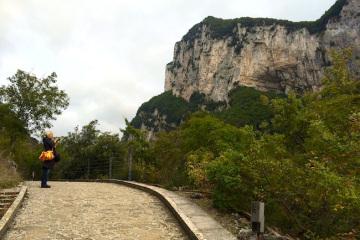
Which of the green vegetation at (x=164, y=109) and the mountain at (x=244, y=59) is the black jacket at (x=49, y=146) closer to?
the mountain at (x=244, y=59)

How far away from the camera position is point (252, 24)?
146m

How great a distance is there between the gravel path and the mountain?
362ft

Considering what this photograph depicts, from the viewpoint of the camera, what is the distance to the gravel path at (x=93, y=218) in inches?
289

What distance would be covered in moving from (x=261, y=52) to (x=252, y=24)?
1270 centimetres

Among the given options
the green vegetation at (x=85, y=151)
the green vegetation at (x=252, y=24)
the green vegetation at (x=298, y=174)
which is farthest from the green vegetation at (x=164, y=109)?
the green vegetation at (x=298, y=174)

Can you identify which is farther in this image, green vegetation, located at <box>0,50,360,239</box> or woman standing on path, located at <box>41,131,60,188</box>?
woman standing on path, located at <box>41,131,60,188</box>

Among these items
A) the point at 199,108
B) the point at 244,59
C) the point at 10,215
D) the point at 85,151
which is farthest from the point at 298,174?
the point at 244,59

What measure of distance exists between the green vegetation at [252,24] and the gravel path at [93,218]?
130736mm

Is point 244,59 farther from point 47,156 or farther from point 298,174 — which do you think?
point 298,174

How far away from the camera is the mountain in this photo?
126 metres

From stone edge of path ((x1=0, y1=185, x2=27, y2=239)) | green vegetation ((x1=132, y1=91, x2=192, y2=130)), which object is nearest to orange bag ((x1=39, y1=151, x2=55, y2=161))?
stone edge of path ((x1=0, y1=185, x2=27, y2=239))

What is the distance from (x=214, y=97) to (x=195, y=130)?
136 meters

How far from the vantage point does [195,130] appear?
14.2 metres

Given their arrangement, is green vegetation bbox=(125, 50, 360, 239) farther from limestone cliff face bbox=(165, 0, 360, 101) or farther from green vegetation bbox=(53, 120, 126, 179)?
limestone cliff face bbox=(165, 0, 360, 101)
